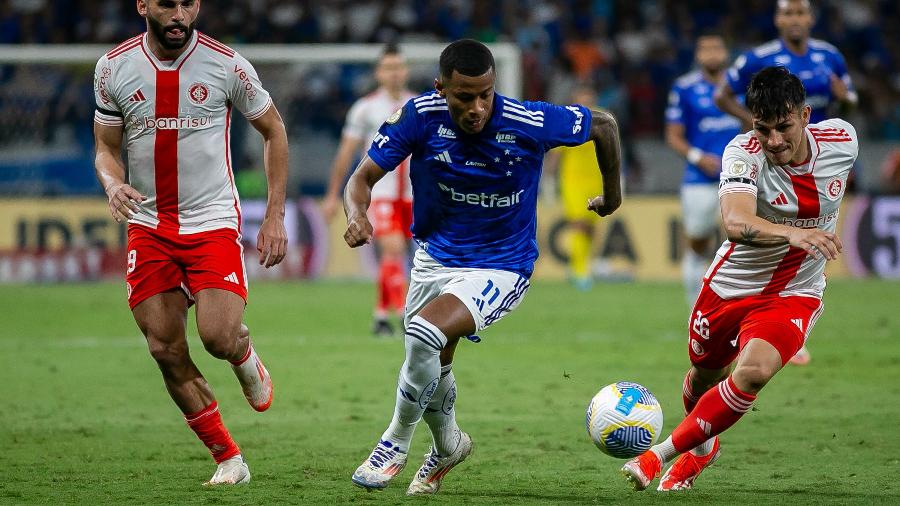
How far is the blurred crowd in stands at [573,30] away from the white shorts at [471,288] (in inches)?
622

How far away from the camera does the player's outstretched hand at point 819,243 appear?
205 inches

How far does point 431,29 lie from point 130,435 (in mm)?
16424

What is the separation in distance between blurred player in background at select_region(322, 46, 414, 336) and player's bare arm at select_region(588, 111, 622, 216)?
19.6 ft

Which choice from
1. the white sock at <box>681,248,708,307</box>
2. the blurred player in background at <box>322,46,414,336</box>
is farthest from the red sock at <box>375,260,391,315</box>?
the white sock at <box>681,248,708,307</box>

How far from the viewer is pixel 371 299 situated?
16.2 metres

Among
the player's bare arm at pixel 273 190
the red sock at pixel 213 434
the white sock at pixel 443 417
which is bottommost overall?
the red sock at pixel 213 434

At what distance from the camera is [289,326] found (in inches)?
528

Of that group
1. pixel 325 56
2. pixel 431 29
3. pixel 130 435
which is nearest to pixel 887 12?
pixel 431 29

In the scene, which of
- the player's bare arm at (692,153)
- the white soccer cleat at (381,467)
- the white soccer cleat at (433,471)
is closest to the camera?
the white soccer cleat at (381,467)

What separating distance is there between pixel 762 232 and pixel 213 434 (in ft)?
8.71

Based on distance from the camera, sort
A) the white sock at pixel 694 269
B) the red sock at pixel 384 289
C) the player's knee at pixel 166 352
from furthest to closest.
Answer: the white sock at pixel 694 269 < the red sock at pixel 384 289 < the player's knee at pixel 166 352

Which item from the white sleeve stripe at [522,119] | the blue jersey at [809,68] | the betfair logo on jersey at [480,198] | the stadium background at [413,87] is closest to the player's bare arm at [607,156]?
the white sleeve stripe at [522,119]

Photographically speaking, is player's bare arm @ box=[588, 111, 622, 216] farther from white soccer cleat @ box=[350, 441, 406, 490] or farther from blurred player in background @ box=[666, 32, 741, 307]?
blurred player in background @ box=[666, 32, 741, 307]

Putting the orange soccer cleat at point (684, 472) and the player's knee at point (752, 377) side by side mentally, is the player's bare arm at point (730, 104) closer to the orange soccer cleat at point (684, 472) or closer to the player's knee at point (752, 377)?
the orange soccer cleat at point (684, 472)
